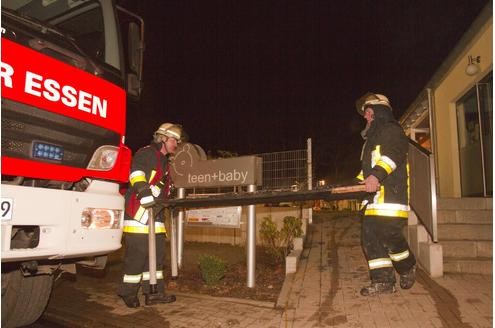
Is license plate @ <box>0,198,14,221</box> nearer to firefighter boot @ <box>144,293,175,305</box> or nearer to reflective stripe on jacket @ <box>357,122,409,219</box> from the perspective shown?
firefighter boot @ <box>144,293,175,305</box>

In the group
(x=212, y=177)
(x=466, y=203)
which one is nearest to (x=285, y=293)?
(x=212, y=177)

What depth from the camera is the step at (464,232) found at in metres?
5.46

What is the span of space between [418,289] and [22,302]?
400 cm

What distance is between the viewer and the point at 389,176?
4.30 metres

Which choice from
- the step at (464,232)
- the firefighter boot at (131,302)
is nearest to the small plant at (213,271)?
the firefighter boot at (131,302)

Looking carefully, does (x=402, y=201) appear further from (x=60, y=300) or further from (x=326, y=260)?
(x=60, y=300)

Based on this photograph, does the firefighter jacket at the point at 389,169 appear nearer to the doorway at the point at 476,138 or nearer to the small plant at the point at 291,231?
the small plant at the point at 291,231

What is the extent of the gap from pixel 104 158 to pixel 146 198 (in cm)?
93

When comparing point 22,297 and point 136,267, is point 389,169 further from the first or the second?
point 22,297

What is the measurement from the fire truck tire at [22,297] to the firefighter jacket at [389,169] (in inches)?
134

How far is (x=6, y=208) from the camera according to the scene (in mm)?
2648

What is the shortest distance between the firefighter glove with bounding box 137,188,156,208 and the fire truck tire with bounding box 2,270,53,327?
1.13 m

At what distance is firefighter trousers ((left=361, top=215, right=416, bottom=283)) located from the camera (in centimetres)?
424

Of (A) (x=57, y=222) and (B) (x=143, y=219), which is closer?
(A) (x=57, y=222)
